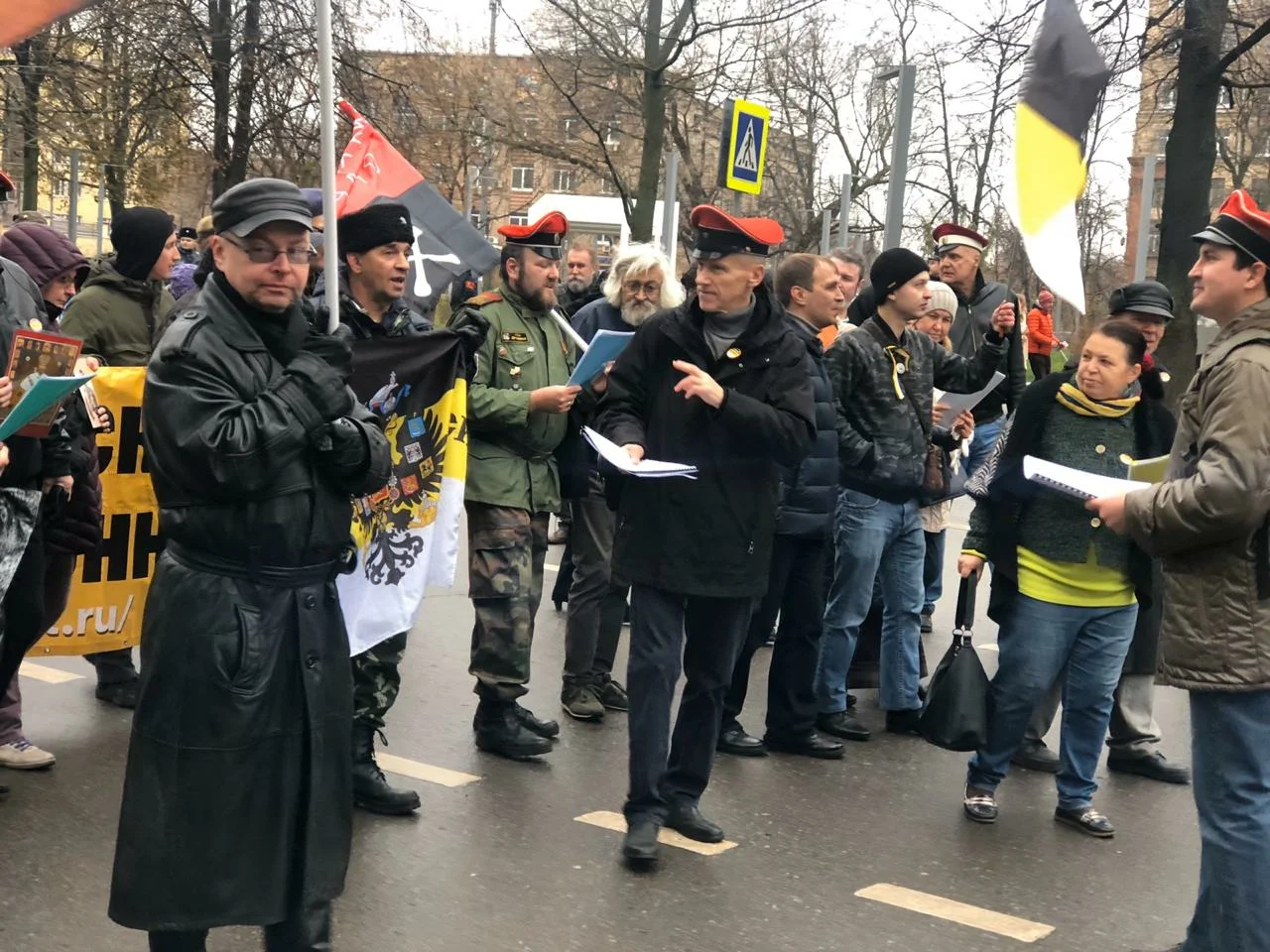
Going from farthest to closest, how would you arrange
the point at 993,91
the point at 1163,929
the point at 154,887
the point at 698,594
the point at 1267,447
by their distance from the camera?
1. the point at 993,91
2. the point at 698,594
3. the point at 1163,929
4. the point at 1267,447
5. the point at 154,887

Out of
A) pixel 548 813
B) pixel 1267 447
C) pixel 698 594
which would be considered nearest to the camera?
pixel 1267 447

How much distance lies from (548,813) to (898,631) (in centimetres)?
197

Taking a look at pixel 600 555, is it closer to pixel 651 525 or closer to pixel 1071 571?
pixel 651 525

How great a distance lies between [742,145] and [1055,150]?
1035 cm

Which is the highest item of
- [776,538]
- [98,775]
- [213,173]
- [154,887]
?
[213,173]

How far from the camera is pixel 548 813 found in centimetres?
561

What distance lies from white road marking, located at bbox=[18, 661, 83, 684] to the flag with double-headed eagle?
7.78 feet

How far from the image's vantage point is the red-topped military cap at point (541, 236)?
6406 millimetres

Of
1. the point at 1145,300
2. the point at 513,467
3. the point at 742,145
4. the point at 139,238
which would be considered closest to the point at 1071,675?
the point at 1145,300

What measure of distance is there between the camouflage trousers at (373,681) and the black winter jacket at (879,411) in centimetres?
206

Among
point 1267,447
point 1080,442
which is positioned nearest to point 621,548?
point 1080,442

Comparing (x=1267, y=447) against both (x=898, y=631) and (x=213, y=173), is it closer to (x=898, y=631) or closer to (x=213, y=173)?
(x=898, y=631)

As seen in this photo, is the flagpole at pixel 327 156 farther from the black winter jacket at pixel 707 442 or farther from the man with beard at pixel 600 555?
the man with beard at pixel 600 555

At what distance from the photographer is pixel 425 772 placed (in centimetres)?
605
